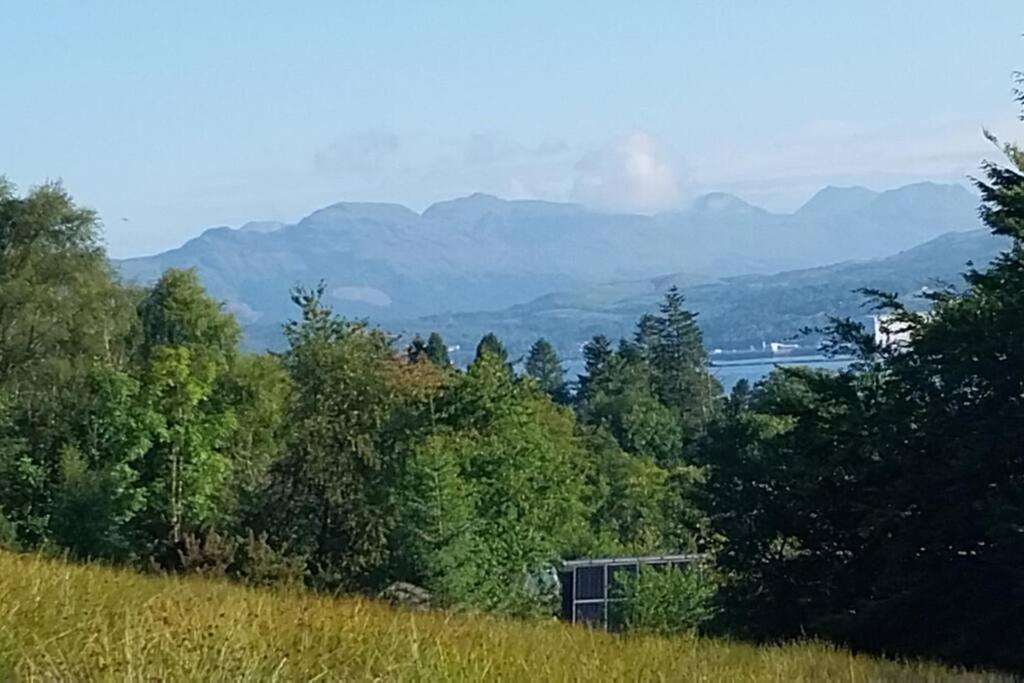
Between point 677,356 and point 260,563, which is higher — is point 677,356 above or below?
above

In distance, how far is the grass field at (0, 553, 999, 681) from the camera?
572 centimetres

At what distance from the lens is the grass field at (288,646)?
5.72m

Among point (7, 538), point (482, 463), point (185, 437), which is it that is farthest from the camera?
point (185, 437)

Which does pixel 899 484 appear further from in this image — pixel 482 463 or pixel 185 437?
pixel 185 437

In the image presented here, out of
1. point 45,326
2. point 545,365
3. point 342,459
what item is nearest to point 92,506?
point 45,326

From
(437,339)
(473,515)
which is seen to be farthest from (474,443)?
(437,339)

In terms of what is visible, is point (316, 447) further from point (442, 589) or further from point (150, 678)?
point (150, 678)

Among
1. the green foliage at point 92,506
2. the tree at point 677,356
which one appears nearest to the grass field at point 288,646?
the green foliage at point 92,506

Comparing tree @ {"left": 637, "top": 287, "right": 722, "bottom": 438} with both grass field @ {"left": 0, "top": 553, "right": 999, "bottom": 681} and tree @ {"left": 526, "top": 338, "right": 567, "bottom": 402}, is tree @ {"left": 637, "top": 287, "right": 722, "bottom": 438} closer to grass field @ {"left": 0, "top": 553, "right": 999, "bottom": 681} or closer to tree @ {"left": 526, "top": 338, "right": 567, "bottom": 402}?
tree @ {"left": 526, "top": 338, "right": 567, "bottom": 402}

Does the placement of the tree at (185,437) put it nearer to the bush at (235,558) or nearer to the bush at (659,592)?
the bush at (659,592)

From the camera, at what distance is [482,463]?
1903 inches

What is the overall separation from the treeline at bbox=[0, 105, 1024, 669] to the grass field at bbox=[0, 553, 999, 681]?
8227mm

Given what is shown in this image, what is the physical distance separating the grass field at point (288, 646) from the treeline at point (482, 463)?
8227 millimetres

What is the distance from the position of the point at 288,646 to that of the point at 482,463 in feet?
138
